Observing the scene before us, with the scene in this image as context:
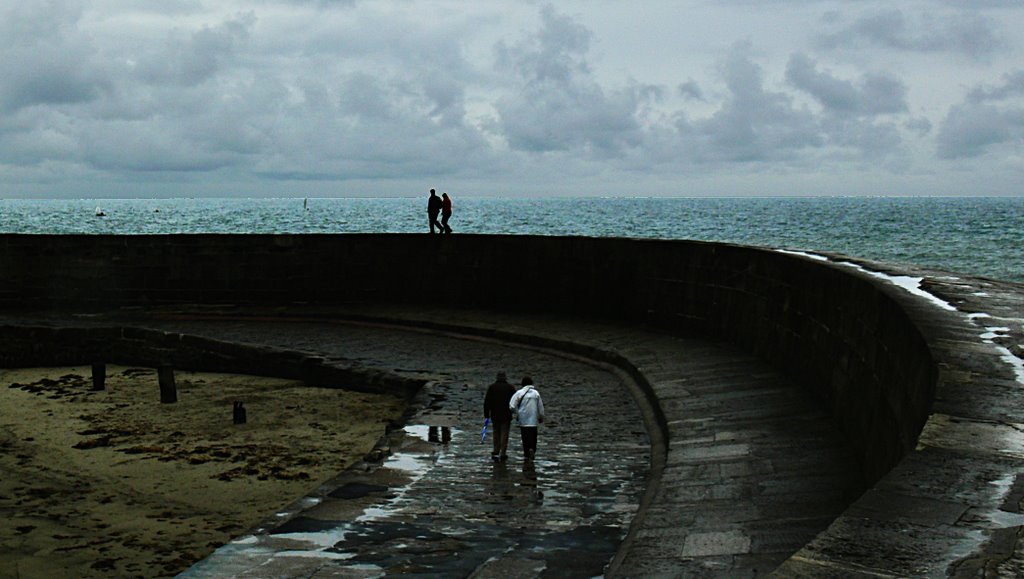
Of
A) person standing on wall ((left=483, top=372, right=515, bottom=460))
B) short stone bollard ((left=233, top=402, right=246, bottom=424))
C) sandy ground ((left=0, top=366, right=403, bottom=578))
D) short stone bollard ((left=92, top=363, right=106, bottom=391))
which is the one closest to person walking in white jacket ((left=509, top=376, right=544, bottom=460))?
person standing on wall ((left=483, top=372, right=515, bottom=460))

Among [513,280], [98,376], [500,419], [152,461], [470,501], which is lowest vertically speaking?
[152,461]

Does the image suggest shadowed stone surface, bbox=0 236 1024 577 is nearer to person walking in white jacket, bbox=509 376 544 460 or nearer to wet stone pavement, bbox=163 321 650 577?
wet stone pavement, bbox=163 321 650 577

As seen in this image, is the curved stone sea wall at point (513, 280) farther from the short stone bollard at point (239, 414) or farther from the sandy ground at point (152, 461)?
the short stone bollard at point (239, 414)

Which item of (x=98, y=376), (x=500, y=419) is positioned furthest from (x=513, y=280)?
(x=500, y=419)

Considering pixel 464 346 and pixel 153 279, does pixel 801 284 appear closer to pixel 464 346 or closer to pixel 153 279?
pixel 464 346

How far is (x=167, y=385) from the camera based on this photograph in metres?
17.1

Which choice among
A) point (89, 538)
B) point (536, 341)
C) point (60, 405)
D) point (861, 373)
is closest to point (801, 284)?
point (861, 373)

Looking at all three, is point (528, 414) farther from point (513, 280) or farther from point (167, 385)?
point (513, 280)

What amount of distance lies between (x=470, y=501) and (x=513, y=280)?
39.0 feet

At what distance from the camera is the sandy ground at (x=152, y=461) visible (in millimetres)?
10234

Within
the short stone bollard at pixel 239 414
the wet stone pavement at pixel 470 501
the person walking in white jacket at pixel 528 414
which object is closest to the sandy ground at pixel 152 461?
the short stone bollard at pixel 239 414

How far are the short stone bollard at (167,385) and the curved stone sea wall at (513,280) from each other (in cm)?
595

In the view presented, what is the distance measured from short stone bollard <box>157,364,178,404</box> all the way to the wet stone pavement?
420 cm

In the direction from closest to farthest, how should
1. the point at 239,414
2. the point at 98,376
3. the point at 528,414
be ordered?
the point at 528,414 → the point at 239,414 → the point at 98,376
